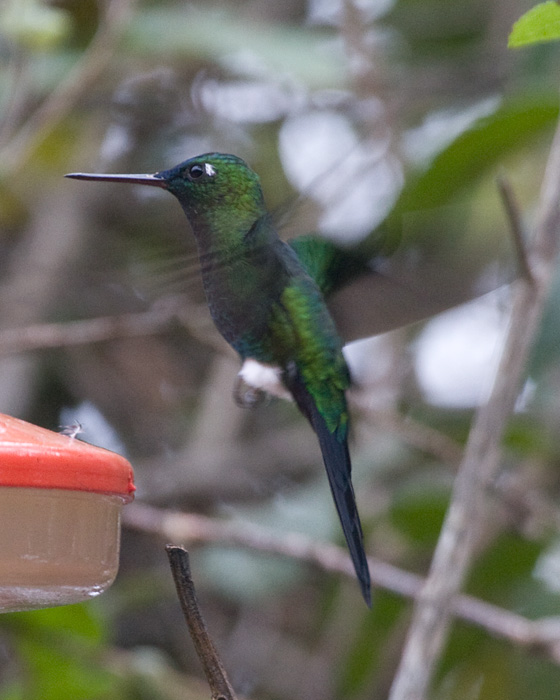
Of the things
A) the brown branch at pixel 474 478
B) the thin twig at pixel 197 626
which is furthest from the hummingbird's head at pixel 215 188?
the thin twig at pixel 197 626

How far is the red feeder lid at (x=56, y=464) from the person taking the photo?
1026 millimetres

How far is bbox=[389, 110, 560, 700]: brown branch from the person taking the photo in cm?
167

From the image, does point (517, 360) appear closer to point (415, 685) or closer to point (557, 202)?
point (557, 202)

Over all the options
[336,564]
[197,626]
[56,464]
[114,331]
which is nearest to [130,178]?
[56,464]

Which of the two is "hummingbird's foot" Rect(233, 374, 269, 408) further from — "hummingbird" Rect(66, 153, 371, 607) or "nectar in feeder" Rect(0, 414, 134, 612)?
"nectar in feeder" Rect(0, 414, 134, 612)

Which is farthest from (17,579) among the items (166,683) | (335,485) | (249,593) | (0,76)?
(0,76)

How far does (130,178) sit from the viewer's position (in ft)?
4.05

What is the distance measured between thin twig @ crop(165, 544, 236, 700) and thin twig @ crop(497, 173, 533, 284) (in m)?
0.83

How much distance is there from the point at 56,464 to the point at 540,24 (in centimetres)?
63

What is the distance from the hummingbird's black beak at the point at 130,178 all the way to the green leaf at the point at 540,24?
1.57 feet

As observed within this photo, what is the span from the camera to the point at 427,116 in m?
3.85

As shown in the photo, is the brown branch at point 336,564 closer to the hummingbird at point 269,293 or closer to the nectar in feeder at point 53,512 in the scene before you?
the hummingbird at point 269,293

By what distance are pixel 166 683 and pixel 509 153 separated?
160 centimetres

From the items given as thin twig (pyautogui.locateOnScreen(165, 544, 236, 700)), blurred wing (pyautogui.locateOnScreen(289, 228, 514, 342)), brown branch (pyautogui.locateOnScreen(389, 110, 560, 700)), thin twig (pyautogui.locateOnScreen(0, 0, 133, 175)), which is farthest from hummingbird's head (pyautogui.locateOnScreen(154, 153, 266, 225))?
thin twig (pyautogui.locateOnScreen(0, 0, 133, 175))
